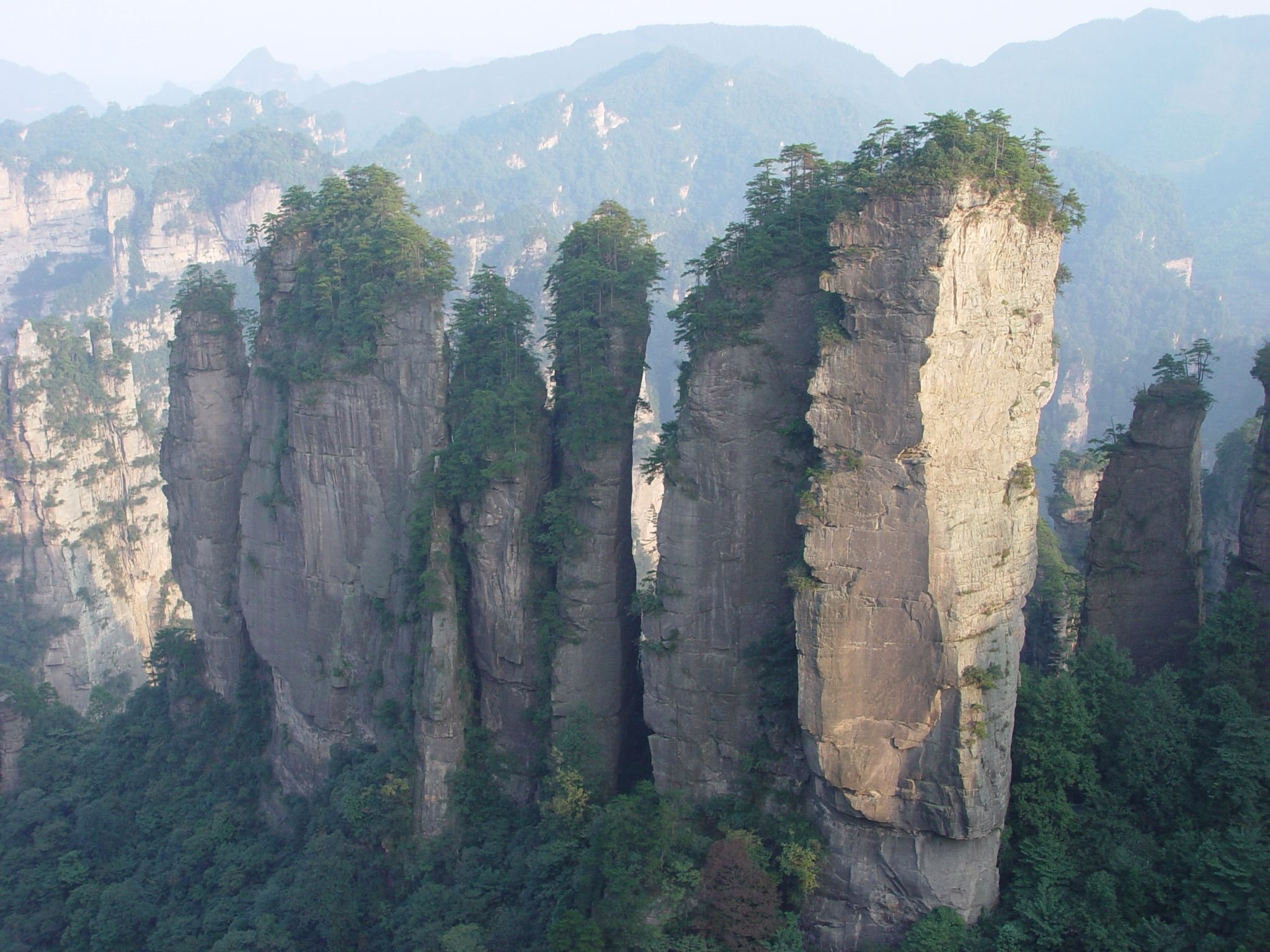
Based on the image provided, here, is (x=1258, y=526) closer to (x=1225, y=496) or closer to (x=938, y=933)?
(x=938, y=933)

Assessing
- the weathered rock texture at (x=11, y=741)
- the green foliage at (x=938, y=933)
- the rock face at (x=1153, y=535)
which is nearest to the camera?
the green foliage at (x=938, y=933)

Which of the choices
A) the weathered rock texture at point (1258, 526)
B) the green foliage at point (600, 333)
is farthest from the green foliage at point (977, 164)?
the green foliage at point (600, 333)

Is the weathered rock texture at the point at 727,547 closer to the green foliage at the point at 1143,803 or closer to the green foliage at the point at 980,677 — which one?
the green foliage at the point at 980,677

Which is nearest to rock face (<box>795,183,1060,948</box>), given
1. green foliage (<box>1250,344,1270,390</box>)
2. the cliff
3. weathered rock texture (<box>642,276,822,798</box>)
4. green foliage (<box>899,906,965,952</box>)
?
green foliage (<box>899,906,965,952</box>)

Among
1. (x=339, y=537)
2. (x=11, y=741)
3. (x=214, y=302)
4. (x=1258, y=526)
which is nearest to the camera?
(x=1258, y=526)

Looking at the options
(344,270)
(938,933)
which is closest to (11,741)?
(344,270)
